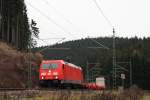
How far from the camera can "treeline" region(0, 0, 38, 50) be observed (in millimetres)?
78750

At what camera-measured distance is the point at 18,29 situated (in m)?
87.8

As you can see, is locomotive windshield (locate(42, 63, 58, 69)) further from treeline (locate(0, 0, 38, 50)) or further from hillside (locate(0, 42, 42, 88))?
treeline (locate(0, 0, 38, 50))

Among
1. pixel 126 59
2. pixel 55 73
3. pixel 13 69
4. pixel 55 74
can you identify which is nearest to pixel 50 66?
pixel 55 73

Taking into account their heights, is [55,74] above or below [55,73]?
below

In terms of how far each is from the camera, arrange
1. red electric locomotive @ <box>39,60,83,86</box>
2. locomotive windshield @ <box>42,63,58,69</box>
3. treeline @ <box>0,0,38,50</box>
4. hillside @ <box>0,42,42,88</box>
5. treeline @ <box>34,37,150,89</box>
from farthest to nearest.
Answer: treeline @ <box>34,37,150,89</box>
treeline @ <box>0,0,38,50</box>
hillside @ <box>0,42,42,88</box>
locomotive windshield @ <box>42,63,58,69</box>
red electric locomotive @ <box>39,60,83,86</box>

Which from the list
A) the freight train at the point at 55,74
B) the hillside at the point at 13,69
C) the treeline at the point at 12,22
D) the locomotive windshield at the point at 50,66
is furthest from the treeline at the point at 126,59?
the freight train at the point at 55,74

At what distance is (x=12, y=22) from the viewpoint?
84.6 meters

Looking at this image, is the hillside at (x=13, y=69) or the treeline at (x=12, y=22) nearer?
the hillside at (x=13, y=69)

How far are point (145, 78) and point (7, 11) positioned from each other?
42503 millimetres

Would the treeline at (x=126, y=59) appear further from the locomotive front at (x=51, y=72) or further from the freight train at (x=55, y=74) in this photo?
the locomotive front at (x=51, y=72)

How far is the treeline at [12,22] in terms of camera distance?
78.8m

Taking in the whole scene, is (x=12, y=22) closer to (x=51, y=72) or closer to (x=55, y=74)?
(x=51, y=72)

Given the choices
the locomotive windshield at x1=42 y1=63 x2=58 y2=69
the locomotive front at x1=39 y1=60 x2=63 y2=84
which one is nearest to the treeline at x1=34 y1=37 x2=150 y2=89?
the locomotive windshield at x1=42 y1=63 x2=58 y2=69

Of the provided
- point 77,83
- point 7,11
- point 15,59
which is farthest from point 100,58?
point 77,83
